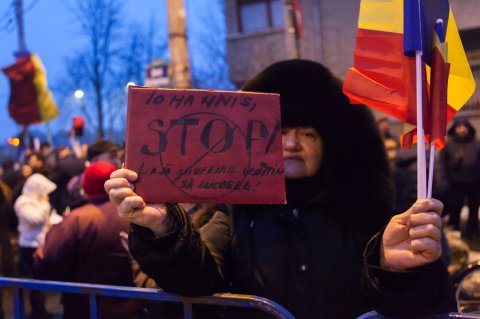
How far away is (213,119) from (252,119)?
0.39 ft

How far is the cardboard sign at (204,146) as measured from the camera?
172 centimetres

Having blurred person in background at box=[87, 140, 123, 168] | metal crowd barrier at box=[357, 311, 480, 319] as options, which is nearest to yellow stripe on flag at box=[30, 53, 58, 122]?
blurred person in background at box=[87, 140, 123, 168]

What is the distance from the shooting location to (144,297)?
79.6 inches

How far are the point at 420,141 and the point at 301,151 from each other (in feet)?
2.32

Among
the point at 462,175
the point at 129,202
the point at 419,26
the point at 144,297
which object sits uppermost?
the point at 419,26

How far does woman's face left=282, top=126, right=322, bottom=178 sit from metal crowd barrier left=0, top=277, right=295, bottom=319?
500 millimetres

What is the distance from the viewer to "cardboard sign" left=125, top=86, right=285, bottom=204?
1.72m

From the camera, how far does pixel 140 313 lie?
3145 mm

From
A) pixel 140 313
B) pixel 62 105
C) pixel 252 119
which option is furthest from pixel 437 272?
pixel 62 105

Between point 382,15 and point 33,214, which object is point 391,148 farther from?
point 382,15

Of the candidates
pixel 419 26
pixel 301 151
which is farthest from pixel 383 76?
pixel 301 151

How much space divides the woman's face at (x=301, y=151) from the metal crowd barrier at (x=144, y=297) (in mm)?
500

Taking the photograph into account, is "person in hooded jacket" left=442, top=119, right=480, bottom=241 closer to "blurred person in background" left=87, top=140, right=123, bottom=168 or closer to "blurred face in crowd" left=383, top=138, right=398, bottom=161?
"blurred face in crowd" left=383, top=138, right=398, bottom=161

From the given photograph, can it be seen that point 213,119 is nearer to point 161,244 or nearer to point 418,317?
point 161,244
